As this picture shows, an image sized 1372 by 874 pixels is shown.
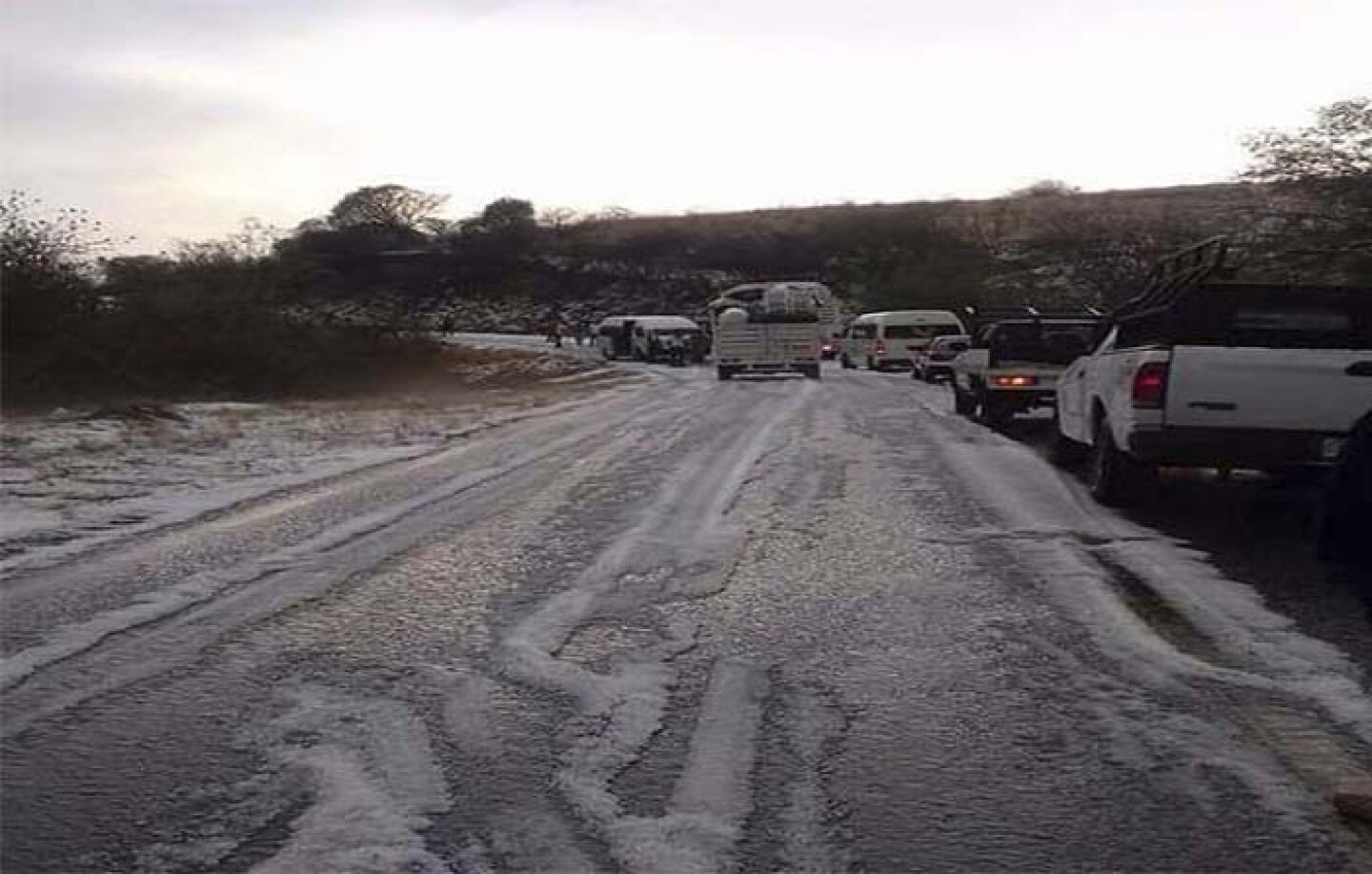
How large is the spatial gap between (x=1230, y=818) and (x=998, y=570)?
4181 millimetres

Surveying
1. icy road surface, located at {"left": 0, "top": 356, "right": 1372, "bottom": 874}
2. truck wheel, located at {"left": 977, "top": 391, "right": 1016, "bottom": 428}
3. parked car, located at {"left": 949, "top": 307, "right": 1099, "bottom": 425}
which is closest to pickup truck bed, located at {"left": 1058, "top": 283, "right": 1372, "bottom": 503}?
icy road surface, located at {"left": 0, "top": 356, "right": 1372, "bottom": 874}

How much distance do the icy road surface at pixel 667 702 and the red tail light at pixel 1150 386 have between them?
3.18 ft

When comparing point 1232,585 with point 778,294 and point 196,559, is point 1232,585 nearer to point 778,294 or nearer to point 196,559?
point 196,559

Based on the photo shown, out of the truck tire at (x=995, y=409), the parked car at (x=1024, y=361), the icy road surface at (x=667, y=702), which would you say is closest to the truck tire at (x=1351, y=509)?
the icy road surface at (x=667, y=702)

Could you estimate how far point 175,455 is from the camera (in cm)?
1614

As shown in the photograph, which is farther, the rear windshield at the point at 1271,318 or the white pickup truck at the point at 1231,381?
the rear windshield at the point at 1271,318

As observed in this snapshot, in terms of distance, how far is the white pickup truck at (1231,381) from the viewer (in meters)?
10.3

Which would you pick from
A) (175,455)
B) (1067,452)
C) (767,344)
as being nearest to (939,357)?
(767,344)

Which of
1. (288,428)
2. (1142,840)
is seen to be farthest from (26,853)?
(288,428)

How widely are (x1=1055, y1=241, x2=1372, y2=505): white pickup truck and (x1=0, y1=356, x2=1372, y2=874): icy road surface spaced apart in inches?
34.5

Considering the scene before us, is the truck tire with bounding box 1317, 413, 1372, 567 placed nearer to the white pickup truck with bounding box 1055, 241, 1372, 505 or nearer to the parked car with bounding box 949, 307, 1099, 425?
the white pickup truck with bounding box 1055, 241, 1372, 505

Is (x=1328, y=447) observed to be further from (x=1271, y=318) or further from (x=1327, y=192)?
(x=1327, y=192)

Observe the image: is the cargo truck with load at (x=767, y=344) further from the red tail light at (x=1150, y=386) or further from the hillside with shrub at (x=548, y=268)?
the red tail light at (x=1150, y=386)

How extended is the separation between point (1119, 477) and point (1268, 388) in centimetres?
155
